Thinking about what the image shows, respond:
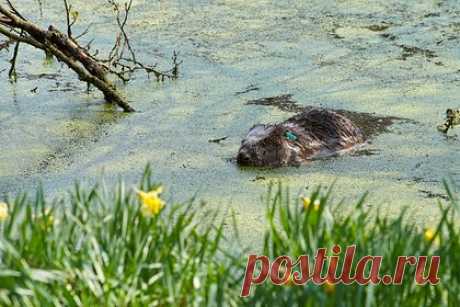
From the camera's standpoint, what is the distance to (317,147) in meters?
4.69

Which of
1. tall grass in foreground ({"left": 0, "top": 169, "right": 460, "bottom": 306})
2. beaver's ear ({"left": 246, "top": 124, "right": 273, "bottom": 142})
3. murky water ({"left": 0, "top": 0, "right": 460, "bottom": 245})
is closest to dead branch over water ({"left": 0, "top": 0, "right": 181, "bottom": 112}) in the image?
murky water ({"left": 0, "top": 0, "right": 460, "bottom": 245})

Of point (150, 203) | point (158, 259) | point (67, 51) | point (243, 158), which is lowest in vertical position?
point (243, 158)

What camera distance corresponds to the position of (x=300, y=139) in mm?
4629

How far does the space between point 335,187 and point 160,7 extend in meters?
3.57

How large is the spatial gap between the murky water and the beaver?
0.28 feet

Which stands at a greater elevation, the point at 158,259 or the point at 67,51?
the point at 158,259

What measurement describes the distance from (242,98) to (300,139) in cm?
89

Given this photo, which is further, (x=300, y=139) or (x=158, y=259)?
(x=300, y=139)

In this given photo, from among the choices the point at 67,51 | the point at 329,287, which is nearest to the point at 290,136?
the point at 67,51

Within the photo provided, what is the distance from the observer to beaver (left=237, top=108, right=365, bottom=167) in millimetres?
4449

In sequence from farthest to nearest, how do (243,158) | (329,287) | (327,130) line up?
(327,130), (243,158), (329,287)

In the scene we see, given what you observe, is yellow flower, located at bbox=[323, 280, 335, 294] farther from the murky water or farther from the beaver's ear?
the beaver's ear

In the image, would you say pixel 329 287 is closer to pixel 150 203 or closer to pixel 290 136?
pixel 150 203

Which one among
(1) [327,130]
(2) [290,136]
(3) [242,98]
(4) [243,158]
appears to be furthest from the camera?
(3) [242,98]
